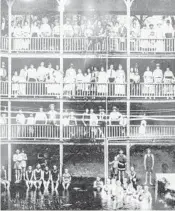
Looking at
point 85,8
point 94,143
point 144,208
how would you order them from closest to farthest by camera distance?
point 144,208, point 94,143, point 85,8

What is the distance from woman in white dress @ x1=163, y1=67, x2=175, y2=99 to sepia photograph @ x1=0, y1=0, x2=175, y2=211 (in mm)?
60

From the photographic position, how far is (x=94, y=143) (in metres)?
30.7

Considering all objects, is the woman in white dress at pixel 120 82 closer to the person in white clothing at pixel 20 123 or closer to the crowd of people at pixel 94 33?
the crowd of people at pixel 94 33

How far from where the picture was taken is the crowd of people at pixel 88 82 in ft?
102

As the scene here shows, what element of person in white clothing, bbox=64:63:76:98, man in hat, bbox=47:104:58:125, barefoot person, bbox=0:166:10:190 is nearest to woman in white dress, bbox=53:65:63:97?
person in white clothing, bbox=64:63:76:98

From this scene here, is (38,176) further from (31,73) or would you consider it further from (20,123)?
(31,73)

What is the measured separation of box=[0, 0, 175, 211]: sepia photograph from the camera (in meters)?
30.5

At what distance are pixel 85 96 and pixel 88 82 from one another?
0.88 meters

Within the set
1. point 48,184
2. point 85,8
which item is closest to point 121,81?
point 85,8

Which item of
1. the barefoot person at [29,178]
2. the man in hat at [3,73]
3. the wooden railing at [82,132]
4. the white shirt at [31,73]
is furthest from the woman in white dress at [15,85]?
the barefoot person at [29,178]

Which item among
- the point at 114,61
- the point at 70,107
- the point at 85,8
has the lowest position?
the point at 70,107

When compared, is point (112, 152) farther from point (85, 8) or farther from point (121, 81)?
point (85, 8)

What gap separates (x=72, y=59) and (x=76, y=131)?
18.9 feet

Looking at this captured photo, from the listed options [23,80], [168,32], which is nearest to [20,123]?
[23,80]
